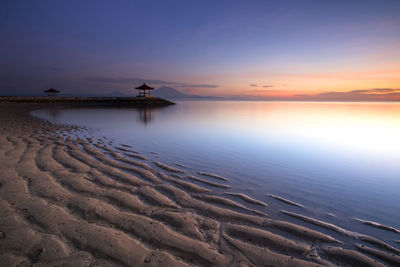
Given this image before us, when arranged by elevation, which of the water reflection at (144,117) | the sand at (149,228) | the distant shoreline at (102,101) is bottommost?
the sand at (149,228)

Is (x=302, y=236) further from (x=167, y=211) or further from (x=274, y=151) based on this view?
(x=274, y=151)

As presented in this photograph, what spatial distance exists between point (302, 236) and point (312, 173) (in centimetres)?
392

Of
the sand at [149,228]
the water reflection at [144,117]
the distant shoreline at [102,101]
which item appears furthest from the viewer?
the distant shoreline at [102,101]

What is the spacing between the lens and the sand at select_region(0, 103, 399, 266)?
260 cm

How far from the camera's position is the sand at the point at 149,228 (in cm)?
260

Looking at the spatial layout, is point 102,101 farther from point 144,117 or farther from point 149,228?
point 149,228

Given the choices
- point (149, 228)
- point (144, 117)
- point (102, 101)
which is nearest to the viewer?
point (149, 228)

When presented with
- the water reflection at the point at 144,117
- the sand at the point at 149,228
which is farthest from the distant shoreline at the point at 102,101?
the sand at the point at 149,228

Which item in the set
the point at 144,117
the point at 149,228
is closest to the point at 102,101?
the point at 144,117

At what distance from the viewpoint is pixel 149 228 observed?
10.4ft

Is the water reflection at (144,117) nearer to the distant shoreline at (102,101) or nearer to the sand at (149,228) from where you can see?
the sand at (149,228)

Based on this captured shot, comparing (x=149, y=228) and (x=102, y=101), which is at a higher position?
(x=102, y=101)

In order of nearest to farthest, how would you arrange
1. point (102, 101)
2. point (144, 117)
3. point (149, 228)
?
point (149, 228) → point (144, 117) → point (102, 101)

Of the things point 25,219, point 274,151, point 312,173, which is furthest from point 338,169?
point 25,219
